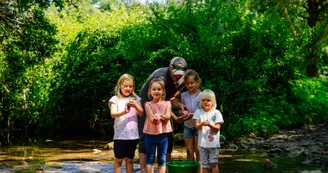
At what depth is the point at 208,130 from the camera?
591 cm

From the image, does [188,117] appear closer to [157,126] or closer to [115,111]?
[157,126]

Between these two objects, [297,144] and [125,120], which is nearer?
[125,120]

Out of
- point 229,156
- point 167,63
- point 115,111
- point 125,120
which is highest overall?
point 167,63

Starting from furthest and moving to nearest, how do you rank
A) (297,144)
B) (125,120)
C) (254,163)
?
(297,144) < (254,163) < (125,120)

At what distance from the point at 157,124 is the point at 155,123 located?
0.03 meters

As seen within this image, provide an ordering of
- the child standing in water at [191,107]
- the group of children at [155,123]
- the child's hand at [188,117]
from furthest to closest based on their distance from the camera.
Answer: the child standing in water at [191,107] < the child's hand at [188,117] < the group of children at [155,123]

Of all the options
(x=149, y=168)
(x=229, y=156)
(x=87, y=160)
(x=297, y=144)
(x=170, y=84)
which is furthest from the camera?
(x=297, y=144)

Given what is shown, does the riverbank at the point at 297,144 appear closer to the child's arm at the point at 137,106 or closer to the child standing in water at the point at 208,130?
the child standing in water at the point at 208,130

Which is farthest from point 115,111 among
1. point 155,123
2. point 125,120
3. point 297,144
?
point 297,144

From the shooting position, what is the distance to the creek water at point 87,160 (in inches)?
314

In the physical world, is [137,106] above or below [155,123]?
above

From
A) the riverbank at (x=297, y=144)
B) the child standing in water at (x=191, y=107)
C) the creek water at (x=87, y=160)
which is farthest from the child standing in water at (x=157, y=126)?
the riverbank at (x=297, y=144)

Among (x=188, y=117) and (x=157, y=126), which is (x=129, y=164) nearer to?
(x=157, y=126)

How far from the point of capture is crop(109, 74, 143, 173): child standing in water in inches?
227
